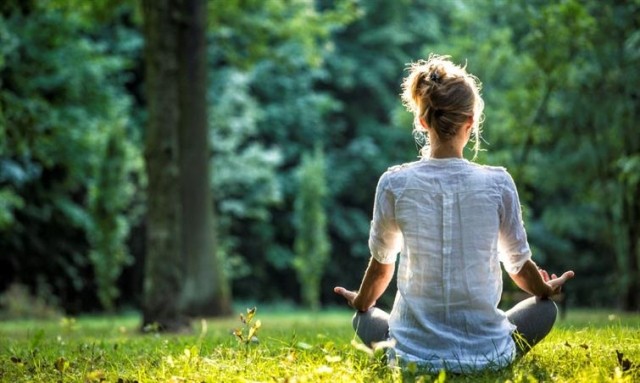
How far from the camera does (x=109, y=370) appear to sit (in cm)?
412

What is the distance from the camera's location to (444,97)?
3.72 m

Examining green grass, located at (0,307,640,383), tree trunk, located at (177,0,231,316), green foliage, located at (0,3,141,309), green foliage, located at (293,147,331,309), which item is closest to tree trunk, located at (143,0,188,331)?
tree trunk, located at (177,0,231,316)

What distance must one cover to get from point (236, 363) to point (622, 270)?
18747 mm

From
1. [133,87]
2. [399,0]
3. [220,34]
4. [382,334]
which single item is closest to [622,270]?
[220,34]

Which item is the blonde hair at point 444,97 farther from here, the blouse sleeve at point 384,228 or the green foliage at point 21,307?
the green foliage at point 21,307

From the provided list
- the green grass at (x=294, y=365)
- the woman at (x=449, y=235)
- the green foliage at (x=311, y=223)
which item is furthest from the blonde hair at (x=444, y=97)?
the green foliage at (x=311, y=223)

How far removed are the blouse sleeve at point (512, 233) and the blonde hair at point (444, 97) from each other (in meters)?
0.24

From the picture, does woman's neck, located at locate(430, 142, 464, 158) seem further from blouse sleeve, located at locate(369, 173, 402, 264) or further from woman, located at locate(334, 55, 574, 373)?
blouse sleeve, located at locate(369, 173, 402, 264)

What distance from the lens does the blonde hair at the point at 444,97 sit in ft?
12.2

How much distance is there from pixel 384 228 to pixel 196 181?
1175 cm

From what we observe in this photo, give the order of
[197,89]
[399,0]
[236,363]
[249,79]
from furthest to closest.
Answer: [399,0] → [249,79] → [197,89] → [236,363]

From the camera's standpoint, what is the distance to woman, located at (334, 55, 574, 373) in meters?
3.75

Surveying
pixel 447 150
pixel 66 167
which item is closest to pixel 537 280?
pixel 447 150

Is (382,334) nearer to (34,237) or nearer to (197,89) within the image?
(197,89)
